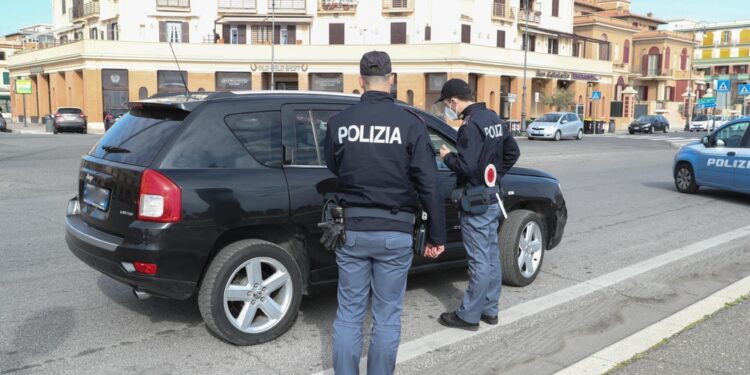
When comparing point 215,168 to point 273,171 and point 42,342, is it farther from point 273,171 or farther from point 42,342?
point 42,342

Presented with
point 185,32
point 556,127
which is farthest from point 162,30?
point 556,127

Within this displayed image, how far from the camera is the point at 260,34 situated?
5131 cm

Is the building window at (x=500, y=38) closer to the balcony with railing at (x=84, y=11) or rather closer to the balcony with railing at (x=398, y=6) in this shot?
the balcony with railing at (x=398, y=6)

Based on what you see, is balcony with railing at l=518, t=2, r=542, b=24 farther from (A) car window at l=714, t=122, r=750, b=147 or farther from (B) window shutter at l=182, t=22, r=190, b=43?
(A) car window at l=714, t=122, r=750, b=147

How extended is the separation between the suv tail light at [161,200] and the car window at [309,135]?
88 centimetres

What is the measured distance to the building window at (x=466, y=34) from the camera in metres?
51.0

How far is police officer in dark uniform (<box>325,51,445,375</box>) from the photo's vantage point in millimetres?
3127

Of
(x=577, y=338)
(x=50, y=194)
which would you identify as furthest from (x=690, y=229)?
(x=50, y=194)

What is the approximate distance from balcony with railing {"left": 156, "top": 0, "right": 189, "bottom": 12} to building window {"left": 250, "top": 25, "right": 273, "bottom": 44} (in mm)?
5185

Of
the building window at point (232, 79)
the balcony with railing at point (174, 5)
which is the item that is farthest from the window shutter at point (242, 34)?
the building window at point (232, 79)

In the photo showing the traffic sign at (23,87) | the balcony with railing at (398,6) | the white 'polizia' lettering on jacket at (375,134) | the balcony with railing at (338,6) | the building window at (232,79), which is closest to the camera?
the white 'polizia' lettering on jacket at (375,134)

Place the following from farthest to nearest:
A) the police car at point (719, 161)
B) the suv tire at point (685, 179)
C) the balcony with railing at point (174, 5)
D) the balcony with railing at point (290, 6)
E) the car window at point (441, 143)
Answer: the balcony with railing at point (290, 6), the balcony with railing at point (174, 5), the suv tire at point (685, 179), the police car at point (719, 161), the car window at point (441, 143)

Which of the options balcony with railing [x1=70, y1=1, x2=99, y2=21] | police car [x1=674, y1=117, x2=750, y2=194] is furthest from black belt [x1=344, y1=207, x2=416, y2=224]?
balcony with railing [x1=70, y1=1, x2=99, y2=21]

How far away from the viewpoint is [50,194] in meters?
11.3
